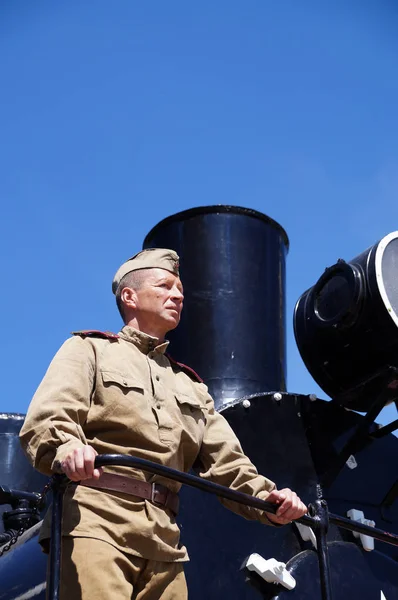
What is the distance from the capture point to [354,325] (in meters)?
3.75

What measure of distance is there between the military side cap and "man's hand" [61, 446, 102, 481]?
953mm

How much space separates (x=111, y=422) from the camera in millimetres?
2342

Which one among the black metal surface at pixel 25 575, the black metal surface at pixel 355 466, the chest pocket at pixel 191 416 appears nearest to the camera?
the chest pocket at pixel 191 416

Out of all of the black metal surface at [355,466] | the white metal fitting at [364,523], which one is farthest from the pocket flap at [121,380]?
the black metal surface at [355,466]

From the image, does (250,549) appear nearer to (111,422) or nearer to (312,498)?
(312,498)

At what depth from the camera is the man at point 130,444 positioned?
2.13 metres

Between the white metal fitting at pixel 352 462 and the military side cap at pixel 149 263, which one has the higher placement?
the military side cap at pixel 149 263

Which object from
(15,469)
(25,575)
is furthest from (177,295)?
(15,469)

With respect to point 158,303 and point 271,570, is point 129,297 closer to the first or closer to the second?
point 158,303

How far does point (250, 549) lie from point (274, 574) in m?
0.20

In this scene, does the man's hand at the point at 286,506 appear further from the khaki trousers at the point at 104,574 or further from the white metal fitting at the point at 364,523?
the white metal fitting at the point at 364,523

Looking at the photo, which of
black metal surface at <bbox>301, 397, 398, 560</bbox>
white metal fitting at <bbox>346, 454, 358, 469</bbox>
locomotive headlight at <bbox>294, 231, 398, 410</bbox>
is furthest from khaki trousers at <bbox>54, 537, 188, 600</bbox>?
locomotive headlight at <bbox>294, 231, 398, 410</bbox>

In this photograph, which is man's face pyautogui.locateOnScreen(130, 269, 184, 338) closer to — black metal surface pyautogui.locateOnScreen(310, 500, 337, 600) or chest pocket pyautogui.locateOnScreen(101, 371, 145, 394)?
chest pocket pyautogui.locateOnScreen(101, 371, 145, 394)

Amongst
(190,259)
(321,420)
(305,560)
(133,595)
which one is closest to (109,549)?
(133,595)
